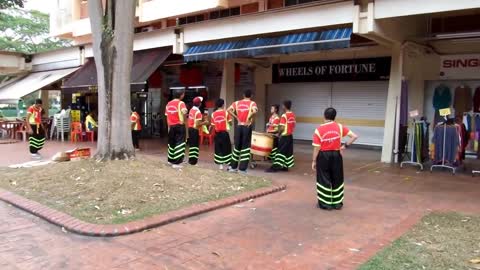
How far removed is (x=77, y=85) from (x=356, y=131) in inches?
388

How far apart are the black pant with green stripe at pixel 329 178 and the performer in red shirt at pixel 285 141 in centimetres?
317

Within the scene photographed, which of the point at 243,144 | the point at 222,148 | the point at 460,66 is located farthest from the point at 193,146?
the point at 460,66

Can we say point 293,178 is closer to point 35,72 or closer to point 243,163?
point 243,163

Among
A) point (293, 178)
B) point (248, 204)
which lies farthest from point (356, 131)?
point (248, 204)

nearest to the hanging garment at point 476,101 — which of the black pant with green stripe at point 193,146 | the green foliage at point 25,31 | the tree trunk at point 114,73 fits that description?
the black pant with green stripe at point 193,146

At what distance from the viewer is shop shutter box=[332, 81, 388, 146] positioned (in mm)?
14195

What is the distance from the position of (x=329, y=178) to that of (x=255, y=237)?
6.01 feet

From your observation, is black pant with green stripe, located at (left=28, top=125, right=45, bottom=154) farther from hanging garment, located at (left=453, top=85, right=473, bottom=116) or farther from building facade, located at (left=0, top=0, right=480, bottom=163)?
hanging garment, located at (left=453, top=85, right=473, bottom=116)

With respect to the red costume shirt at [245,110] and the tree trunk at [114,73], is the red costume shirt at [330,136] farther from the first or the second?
the tree trunk at [114,73]

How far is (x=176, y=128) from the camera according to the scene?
942 centimetres

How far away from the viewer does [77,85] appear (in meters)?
16.4

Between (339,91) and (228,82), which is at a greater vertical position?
(228,82)

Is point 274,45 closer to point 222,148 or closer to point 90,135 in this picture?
point 222,148

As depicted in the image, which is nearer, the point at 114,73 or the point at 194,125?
the point at 114,73
